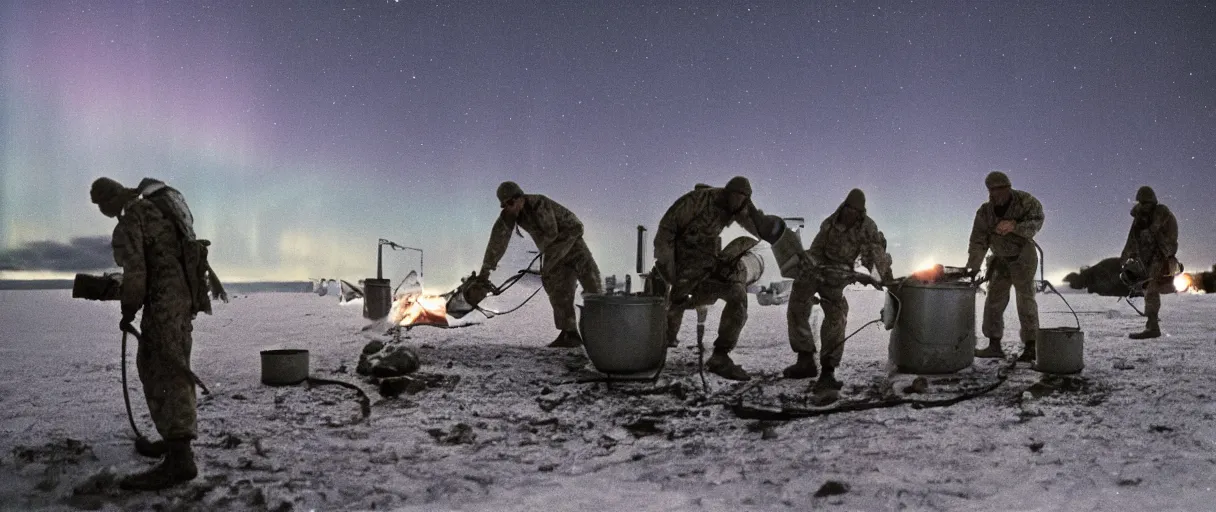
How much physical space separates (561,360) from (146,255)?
452 cm

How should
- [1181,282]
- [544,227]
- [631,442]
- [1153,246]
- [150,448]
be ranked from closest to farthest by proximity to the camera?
[150,448], [631,442], [544,227], [1153,246], [1181,282]

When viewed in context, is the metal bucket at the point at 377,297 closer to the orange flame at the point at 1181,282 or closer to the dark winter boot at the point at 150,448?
the dark winter boot at the point at 150,448

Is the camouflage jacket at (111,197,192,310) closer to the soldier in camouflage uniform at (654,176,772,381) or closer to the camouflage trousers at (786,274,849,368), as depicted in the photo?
the soldier in camouflage uniform at (654,176,772,381)

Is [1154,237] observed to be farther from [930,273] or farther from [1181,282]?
[930,273]

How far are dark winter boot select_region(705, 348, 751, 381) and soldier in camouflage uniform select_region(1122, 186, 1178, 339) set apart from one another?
6263 mm

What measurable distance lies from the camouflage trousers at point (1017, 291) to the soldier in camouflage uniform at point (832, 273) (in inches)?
69.6

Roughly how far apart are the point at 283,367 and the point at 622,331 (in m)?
3.05

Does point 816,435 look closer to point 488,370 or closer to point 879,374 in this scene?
point 879,374

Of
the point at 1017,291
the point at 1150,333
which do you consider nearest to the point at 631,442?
the point at 1017,291

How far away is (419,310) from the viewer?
31.8 ft

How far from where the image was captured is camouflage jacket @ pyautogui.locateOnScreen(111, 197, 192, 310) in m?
3.65

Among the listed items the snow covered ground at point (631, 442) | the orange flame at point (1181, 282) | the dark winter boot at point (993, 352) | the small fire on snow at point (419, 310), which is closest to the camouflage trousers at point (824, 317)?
the snow covered ground at point (631, 442)

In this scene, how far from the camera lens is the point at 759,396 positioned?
226 inches

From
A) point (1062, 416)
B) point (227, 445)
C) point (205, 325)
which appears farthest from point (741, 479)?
point (205, 325)
